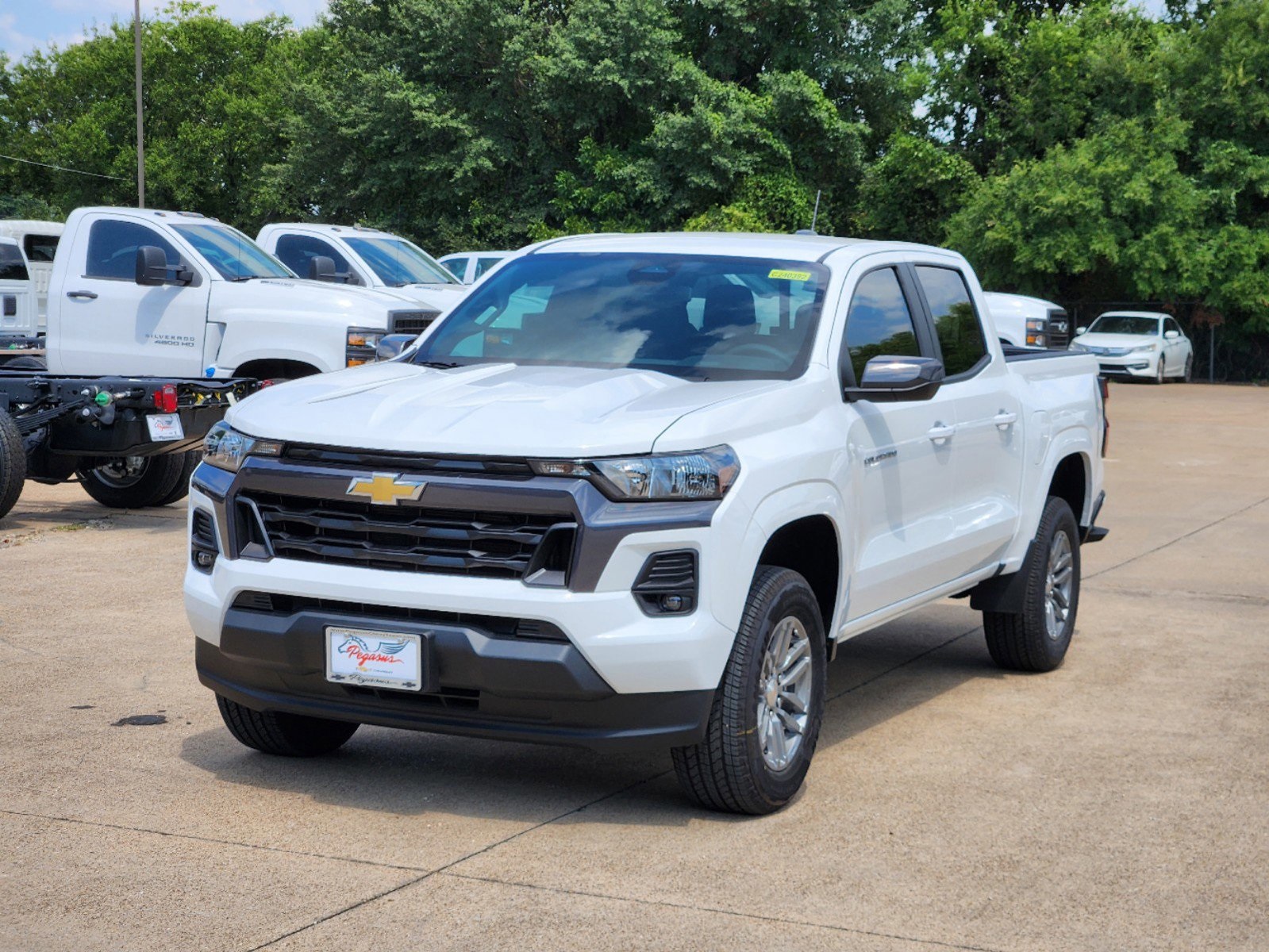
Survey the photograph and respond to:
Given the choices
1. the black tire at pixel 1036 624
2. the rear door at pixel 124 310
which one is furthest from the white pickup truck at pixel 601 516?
the rear door at pixel 124 310

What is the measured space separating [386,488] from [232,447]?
697 millimetres

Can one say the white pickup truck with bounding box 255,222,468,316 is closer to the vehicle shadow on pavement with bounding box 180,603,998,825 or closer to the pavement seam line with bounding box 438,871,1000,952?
the vehicle shadow on pavement with bounding box 180,603,998,825

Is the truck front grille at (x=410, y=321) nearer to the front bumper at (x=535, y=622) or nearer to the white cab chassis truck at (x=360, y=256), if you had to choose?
the white cab chassis truck at (x=360, y=256)

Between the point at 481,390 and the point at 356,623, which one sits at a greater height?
the point at 481,390

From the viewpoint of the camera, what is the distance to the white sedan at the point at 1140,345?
114 feet

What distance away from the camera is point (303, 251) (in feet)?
57.9

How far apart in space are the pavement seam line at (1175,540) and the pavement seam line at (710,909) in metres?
6.19

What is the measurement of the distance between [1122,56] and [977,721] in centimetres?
3422

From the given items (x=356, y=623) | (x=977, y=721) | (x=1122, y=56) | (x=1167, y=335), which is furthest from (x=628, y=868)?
(x=1122, y=56)

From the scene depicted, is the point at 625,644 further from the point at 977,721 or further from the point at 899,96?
the point at 899,96

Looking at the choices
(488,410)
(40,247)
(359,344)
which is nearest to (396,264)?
(359,344)

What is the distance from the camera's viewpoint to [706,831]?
202 inches

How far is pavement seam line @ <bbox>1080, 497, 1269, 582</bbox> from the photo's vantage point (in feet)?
35.5

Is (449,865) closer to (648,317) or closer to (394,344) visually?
(648,317)
